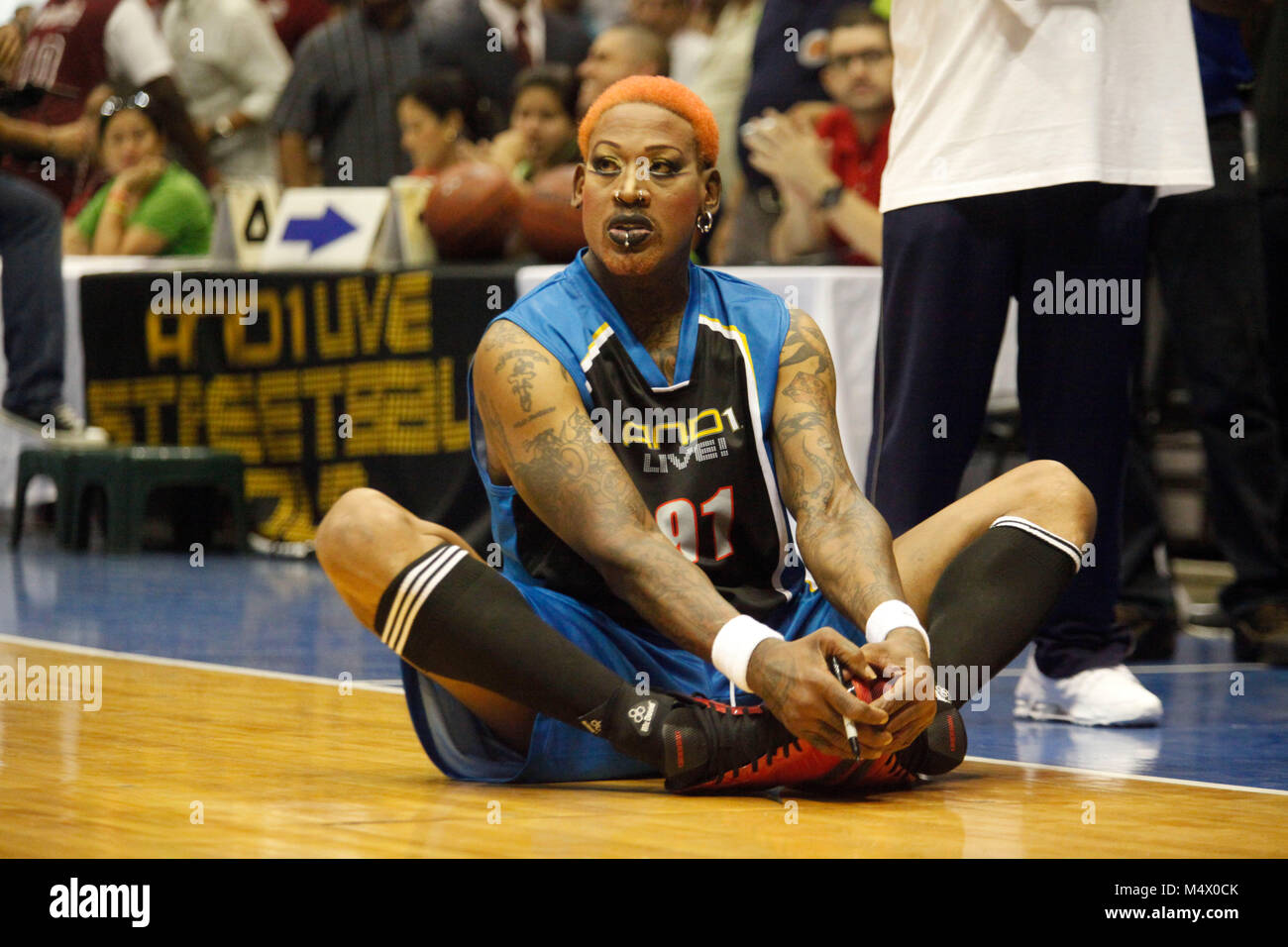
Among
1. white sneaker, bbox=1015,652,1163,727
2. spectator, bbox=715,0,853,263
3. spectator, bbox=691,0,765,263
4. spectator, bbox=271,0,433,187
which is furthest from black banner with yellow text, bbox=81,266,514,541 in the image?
white sneaker, bbox=1015,652,1163,727

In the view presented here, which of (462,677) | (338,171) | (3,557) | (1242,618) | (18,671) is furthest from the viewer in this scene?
(338,171)

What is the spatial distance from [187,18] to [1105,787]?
7.93 meters

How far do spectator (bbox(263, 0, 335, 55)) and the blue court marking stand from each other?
354cm

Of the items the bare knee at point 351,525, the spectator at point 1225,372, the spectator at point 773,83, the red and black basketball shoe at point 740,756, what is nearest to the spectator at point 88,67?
the spectator at point 773,83

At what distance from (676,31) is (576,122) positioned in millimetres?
1503

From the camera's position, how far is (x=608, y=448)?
10.3ft

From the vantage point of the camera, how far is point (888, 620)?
2996 mm

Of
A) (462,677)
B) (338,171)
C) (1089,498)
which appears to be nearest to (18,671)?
(462,677)

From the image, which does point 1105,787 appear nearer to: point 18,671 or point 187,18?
point 18,671

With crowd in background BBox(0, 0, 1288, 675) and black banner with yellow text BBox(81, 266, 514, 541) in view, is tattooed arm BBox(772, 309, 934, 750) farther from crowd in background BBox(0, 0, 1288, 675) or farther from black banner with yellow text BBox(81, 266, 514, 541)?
black banner with yellow text BBox(81, 266, 514, 541)

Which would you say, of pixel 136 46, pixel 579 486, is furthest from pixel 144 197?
pixel 579 486

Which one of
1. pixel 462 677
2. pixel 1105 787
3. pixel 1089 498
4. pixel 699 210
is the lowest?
pixel 1105 787

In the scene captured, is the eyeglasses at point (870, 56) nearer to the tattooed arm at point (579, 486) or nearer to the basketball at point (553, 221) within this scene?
the basketball at point (553, 221)

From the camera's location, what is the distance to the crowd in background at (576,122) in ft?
17.4
